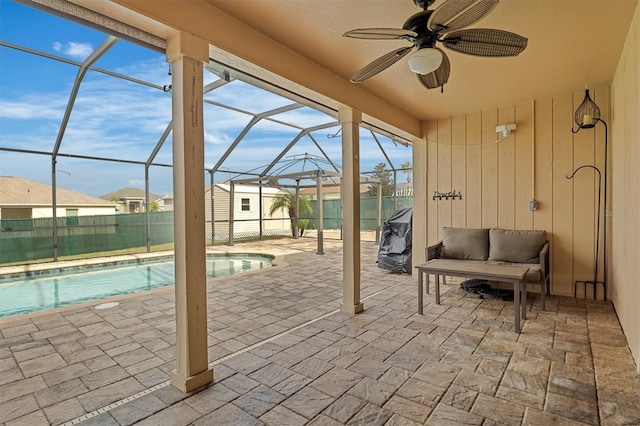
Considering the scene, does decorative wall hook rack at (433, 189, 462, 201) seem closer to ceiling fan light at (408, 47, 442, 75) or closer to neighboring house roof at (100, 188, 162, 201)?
ceiling fan light at (408, 47, 442, 75)

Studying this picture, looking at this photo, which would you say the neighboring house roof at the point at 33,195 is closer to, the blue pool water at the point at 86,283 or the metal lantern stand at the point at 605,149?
the blue pool water at the point at 86,283

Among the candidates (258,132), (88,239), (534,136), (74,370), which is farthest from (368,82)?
(88,239)

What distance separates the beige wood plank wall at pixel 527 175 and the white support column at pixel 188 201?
13.5ft

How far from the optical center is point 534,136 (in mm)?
4527

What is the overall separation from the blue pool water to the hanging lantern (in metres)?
6.49

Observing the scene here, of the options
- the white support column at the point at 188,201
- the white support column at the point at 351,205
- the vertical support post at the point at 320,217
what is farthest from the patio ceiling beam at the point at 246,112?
the white support column at the point at 188,201

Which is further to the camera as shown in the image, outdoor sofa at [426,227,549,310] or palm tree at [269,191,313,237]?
palm tree at [269,191,313,237]

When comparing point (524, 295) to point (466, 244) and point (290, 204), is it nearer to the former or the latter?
point (466, 244)

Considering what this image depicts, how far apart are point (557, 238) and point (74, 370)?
5464 millimetres

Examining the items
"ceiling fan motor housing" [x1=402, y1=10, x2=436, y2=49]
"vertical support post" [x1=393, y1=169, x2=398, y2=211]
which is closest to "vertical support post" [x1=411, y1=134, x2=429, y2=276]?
"ceiling fan motor housing" [x1=402, y1=10, x2=436, y2=49]

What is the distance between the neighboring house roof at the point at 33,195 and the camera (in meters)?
7.26

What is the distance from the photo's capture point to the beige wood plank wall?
4.21 m

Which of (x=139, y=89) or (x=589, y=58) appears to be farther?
(x=139, y=89)

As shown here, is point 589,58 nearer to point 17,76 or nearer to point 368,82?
point 368,82
